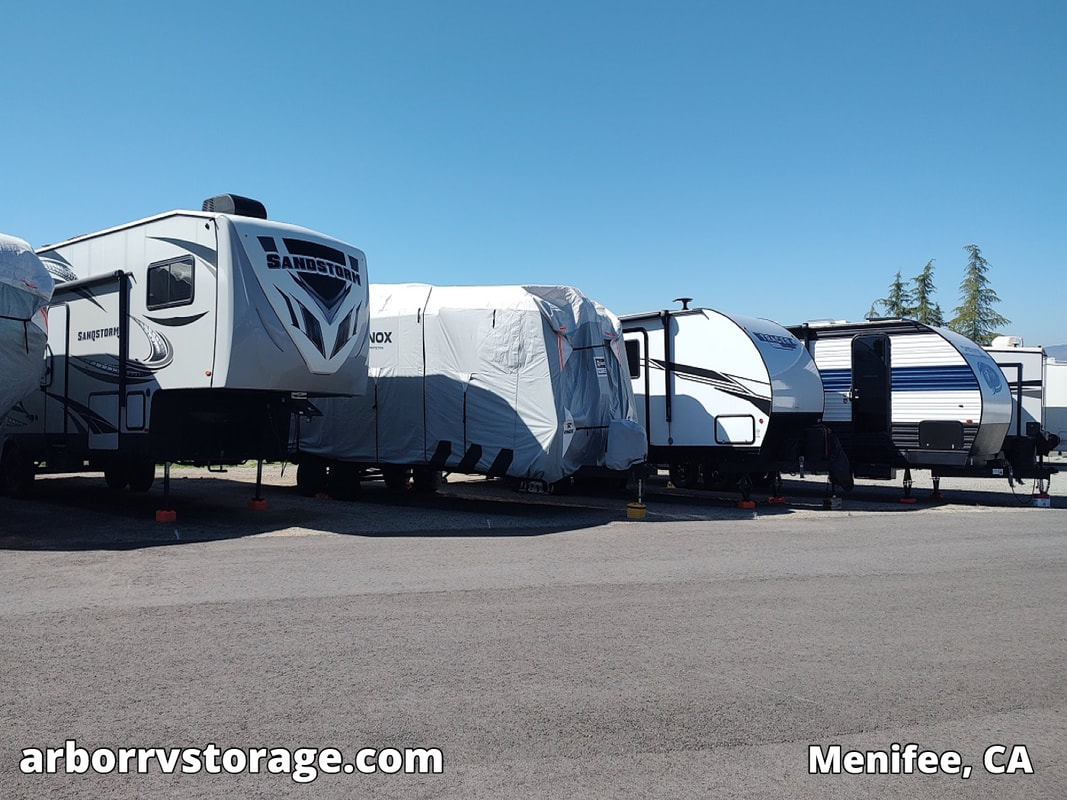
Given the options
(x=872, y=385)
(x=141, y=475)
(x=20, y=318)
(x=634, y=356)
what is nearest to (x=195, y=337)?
(x=20, y=318)

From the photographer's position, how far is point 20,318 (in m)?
11.4

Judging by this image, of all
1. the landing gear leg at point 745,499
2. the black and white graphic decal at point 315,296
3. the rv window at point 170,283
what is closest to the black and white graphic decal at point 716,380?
the landing gear leg at point 745,499

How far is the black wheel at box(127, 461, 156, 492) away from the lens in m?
16.6

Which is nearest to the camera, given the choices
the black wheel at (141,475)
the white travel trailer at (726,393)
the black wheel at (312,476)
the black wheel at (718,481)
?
the white travel trailer at (726,393)

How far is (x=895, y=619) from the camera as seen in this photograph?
23.4ft

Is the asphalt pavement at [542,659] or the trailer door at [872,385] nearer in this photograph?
the asphalt pavement at [542,659]

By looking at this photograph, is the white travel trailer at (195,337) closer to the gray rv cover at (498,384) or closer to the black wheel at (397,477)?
the gray rv cover at (498,384)

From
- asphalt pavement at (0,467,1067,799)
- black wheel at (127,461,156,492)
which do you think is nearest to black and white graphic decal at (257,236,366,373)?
asphalt pavement at (0,467,1067,799)

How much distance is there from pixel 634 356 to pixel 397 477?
195 inches

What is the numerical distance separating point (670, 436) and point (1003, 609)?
9993 mm

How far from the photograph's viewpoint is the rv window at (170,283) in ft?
40.4

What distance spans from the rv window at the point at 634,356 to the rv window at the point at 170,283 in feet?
27.0

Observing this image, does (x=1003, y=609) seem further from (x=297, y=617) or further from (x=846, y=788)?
(x=297, y=617)

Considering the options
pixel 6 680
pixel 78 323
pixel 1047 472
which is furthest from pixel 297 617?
pixel 1047 472
